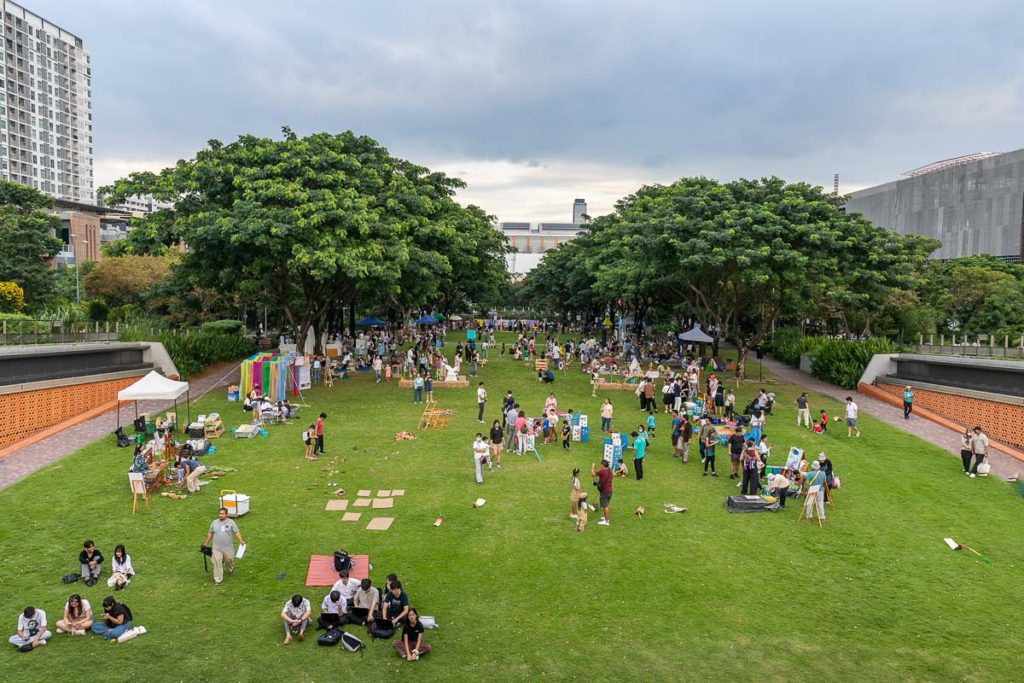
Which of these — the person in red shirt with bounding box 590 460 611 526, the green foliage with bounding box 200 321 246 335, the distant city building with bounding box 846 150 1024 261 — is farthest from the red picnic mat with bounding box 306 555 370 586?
the distant city building with bounding box 846 150 1024 261

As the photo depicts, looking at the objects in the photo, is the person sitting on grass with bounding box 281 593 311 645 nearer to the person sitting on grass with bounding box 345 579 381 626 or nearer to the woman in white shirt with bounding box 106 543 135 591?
the person sitting on grass with bounding box 345 579 381 626

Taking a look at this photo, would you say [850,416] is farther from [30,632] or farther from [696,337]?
[30,632]

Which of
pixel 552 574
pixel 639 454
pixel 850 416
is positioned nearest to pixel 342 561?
pixel 552 574

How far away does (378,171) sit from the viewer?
32.5 meters

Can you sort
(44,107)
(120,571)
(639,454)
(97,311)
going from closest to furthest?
(120,571)
(639,454)
(97,311)
(44,107)

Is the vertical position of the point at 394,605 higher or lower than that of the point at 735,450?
lower

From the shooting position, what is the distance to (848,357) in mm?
31578

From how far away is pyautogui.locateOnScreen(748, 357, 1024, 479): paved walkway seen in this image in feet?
64.7

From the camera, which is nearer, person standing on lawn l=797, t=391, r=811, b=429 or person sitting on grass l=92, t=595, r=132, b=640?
person sitting on grass l=92, t=595, r=132, b=640

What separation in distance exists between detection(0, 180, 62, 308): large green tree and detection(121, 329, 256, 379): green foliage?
19339 mm

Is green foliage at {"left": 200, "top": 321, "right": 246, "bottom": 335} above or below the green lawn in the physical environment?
above

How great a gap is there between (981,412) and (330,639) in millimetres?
23726

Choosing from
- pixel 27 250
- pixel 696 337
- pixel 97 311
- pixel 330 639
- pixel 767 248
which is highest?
pixel 27 250

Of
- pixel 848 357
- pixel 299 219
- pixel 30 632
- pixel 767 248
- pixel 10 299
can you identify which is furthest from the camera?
pixel 10 299
